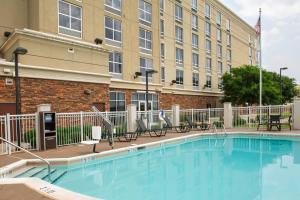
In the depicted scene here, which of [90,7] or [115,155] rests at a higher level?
[90,7]

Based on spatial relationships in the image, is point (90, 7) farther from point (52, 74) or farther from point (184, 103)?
point (184, 103)

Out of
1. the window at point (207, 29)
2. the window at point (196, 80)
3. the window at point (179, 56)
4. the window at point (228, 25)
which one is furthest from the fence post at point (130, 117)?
the window at point (228, 25)

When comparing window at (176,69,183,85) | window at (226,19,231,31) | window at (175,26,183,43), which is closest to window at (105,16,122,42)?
window at (176,69,183,85)

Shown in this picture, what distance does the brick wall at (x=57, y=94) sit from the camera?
1620cm

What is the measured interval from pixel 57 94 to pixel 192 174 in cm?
1102

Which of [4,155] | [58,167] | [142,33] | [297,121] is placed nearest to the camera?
[58,167]

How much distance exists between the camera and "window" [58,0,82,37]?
20.5 m

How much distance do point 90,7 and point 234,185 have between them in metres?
18.8

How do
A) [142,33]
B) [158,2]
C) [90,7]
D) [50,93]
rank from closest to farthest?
[50,93]
[90,7]
[142,33]
[158,2]

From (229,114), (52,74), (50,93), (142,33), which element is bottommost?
(229,114)

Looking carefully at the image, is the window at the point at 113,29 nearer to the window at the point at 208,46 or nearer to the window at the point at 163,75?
the window at the point at 163,75

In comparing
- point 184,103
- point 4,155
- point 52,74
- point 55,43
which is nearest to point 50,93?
point 52,74

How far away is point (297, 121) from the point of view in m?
20.6

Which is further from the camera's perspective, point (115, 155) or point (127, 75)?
point (127, 75)
